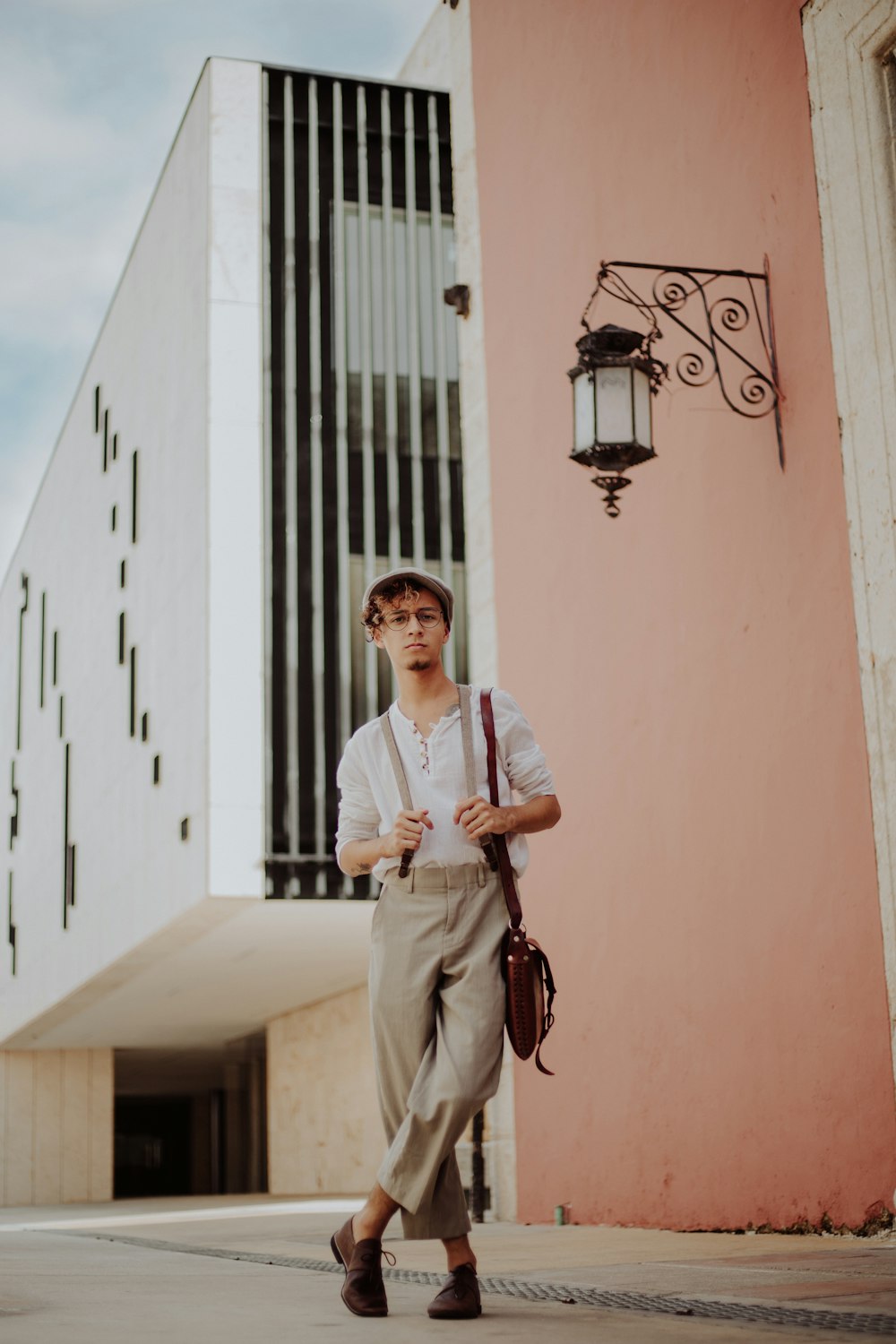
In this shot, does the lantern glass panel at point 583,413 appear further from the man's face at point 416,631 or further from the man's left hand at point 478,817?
the man's left hand at point 478,817

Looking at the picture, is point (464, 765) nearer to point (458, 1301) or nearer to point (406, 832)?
point (406, 832)

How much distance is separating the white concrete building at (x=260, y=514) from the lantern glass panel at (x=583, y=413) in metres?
9.24

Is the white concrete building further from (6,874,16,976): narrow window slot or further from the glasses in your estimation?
the glasses

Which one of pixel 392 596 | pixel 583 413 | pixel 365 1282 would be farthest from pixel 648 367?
pixel 365 1282

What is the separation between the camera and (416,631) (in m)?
3.60

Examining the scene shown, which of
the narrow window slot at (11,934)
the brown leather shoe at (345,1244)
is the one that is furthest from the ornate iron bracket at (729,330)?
the narrow window slot at (11,934)

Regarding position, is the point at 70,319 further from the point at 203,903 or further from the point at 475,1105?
the point at 475,1105

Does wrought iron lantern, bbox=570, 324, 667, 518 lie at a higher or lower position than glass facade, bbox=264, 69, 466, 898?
lower

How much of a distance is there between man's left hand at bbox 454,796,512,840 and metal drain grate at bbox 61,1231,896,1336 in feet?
3.32

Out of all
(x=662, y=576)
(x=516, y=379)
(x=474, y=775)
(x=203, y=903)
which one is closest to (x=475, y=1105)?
(x=474, y=775)

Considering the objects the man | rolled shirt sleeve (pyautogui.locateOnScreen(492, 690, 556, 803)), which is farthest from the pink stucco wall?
the man

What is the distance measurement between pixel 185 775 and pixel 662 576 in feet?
31.8

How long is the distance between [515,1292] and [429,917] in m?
1.10

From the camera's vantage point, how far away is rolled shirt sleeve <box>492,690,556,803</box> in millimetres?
3545
